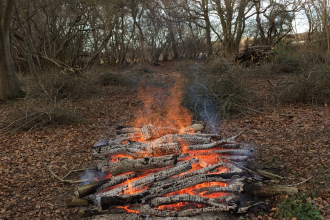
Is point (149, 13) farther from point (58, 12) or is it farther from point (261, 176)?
point (261, 176)

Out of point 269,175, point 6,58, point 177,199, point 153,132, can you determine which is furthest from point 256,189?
point 6,58

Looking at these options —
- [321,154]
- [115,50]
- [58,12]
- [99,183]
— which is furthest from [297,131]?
[115,50]

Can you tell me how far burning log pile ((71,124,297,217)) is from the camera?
2924 mm

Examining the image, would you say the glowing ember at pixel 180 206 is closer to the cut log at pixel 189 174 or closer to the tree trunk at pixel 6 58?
the cut log at pixel 189 174

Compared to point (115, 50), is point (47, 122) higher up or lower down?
lower down

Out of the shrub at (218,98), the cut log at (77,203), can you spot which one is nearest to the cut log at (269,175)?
the cut log at (77,203)

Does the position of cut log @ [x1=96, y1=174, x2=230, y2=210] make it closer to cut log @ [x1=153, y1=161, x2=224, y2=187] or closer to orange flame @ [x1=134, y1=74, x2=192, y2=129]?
cut log @ [x1=153, y1=161, x2=224, y2=187]

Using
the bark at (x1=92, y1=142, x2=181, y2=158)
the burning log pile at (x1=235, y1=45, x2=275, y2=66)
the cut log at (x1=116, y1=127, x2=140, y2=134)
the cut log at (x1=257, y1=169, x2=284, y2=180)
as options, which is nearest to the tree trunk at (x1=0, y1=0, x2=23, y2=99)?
the cut log at (x1=116, y1=127, x2=140, y2=134)

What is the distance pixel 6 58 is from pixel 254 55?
10999 mm

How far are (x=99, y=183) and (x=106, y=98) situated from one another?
6.00 meters

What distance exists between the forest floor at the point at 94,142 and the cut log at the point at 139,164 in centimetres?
72

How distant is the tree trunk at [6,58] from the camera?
26.7 feet

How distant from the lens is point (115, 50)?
21.3 m

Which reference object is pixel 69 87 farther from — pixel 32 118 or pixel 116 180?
pixel 116 180
